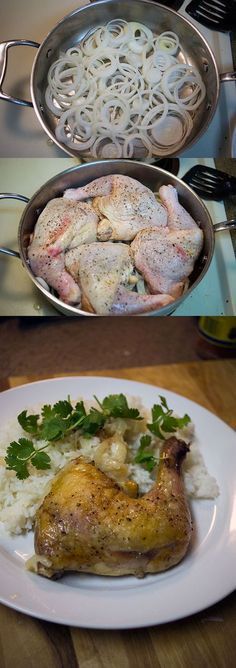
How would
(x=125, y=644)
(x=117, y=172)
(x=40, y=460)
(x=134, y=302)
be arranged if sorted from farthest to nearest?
(x=117, y=172)
(x=134, y=302)
(x=40, y=460)
(x=125, y=644)

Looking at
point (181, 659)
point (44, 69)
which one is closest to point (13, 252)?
point (44, 69)

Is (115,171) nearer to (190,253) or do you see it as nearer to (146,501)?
(190,253)

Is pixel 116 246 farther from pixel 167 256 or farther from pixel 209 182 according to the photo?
pixel 209 182

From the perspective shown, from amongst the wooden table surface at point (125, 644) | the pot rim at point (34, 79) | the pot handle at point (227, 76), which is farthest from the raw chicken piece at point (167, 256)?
the wooden table surface at point (125, 644)

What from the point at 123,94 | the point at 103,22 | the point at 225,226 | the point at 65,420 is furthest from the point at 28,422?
the point at 103,22

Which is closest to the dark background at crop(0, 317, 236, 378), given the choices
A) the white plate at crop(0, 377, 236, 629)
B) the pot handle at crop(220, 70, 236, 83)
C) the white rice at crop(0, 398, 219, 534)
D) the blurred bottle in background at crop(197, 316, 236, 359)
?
the blurred bottle in background at crop(197, 316, 236, 359)

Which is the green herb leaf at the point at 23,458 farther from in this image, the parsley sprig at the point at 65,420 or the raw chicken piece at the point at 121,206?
the raw chicken piece at the point at 121,206
